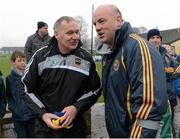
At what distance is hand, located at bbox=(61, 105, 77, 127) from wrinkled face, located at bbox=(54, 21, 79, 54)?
0.66 metres

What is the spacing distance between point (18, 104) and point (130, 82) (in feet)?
10.1

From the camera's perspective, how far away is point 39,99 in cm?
382

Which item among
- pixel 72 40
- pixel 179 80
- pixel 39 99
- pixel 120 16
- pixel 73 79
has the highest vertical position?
pixel 120 16

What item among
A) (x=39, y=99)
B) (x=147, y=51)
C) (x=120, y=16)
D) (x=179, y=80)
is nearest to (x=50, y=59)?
(x=39, y=99)

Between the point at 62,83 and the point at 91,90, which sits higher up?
the point at 62,83

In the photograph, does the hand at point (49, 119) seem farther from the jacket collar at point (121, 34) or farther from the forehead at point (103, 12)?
Answer: the forehead at point (103, 12)

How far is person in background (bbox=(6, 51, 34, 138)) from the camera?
17.9ft

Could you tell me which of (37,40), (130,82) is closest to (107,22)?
(130,82)

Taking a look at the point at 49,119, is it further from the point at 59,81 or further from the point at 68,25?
the point at 68,25

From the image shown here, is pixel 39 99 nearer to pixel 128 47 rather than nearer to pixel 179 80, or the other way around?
pixel 128 47

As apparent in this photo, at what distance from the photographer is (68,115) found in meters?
3.61

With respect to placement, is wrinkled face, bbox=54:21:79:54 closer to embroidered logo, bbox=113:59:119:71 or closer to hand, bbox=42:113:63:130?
hand, bbox=42:113:63:130

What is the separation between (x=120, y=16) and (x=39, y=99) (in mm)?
1392

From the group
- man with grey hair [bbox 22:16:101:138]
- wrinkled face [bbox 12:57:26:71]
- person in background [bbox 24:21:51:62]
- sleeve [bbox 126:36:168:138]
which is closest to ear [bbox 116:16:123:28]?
sleeve [bbox 126:36:168:138]
